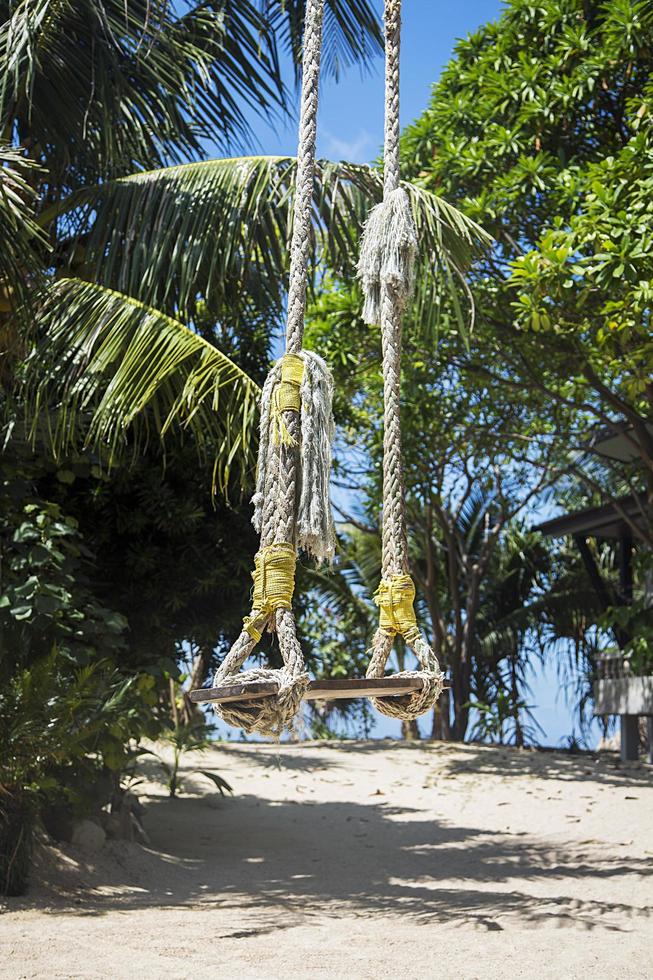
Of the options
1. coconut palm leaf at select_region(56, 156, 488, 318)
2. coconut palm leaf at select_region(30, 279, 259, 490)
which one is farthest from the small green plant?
coconut palm leaf at select_region(56, 156, 488, 318)

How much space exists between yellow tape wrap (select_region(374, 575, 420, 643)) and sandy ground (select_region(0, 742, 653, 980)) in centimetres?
194

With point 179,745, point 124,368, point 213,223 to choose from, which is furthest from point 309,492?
point 179,745

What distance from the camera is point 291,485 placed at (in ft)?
11.4

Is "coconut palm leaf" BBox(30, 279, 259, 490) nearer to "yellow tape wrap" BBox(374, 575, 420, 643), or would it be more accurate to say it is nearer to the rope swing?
the rope swing

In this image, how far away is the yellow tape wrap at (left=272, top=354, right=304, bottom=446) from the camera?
3.62m

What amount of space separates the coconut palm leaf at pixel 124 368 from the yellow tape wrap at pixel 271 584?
7.08ft

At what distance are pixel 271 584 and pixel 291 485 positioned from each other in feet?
1.12

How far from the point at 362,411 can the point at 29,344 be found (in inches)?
263

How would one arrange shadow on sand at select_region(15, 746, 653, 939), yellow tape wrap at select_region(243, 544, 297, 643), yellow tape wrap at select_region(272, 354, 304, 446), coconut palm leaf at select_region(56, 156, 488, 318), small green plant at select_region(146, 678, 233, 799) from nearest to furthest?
yellow tape wrap at select_region(243, 544, 297, 643) → yellow tape wrap at select_region(272, 354, 304, 446) → shadow on sand at select_region(15, 746, 653, 939) → coconut palm leaf at select_region(56, 156, 488, 318) → small green plant at select_region(146, 678, 233, 799)

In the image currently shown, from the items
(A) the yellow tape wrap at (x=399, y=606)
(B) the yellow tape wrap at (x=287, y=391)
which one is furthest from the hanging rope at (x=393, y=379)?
(B) the yellow tape wrap at (x=287, y=391)

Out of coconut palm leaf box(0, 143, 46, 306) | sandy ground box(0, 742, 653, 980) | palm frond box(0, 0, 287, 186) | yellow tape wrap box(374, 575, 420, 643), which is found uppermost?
palm frond box(0, 0, 287, 186)

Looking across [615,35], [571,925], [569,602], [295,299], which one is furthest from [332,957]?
[569,602]

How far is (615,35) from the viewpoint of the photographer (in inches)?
318

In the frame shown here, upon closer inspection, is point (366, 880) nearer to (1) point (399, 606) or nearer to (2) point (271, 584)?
(1) point (399, 606)
